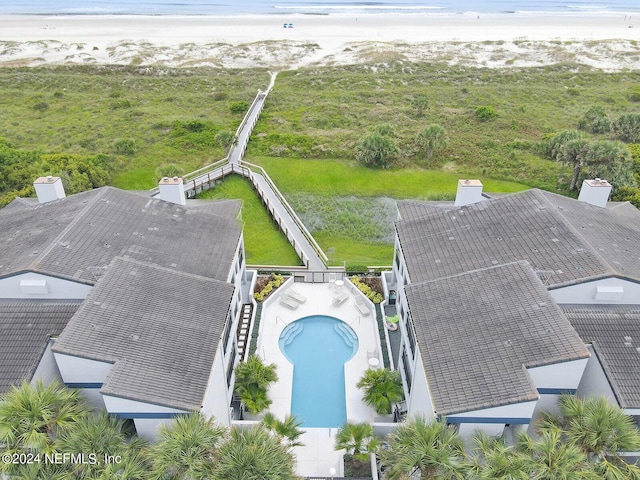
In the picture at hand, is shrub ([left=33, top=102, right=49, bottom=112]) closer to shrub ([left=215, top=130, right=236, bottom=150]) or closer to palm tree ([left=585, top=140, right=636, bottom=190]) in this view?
shrub ([left=215, top=130, right=236, bottom=150])

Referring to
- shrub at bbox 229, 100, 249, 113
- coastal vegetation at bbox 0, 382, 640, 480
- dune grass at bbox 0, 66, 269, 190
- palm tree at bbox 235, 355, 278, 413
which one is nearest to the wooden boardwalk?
dune grass at bbox 0, 66, 269, 190

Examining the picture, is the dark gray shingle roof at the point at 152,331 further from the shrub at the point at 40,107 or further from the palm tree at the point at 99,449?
the shrub at the point at 40,107

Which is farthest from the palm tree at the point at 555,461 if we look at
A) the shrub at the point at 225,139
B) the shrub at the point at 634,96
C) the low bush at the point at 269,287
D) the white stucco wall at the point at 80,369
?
the shrub at the point at 634,96

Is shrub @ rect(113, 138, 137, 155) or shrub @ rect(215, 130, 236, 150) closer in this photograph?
shrub @ rect(113, 138, 137, 155)

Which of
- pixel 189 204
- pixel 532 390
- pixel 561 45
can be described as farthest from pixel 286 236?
pixel 561 45

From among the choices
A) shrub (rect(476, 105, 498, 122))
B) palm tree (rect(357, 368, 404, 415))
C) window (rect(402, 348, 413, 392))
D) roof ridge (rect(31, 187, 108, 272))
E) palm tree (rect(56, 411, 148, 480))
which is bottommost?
palm tree (rect(357, 368, 404, 415))

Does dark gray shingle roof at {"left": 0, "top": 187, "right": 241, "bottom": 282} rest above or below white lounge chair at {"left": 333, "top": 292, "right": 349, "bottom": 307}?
above

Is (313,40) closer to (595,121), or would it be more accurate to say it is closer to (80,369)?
(595,121)

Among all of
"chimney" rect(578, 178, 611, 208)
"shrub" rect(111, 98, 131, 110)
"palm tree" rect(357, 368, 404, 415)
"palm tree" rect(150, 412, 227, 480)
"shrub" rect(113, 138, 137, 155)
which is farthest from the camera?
"shrub" rect(111, 98, 131, 110)
